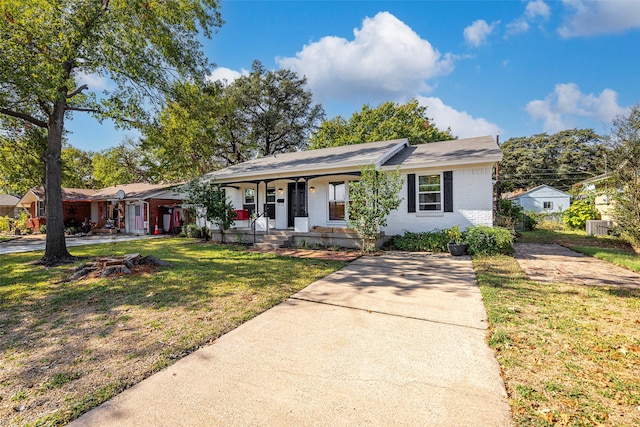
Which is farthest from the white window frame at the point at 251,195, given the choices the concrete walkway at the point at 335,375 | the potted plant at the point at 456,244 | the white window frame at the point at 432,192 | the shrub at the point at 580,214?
the shrub at the point at 580,214

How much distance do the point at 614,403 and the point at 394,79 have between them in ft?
54.8

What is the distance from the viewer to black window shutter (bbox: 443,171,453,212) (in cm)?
1052

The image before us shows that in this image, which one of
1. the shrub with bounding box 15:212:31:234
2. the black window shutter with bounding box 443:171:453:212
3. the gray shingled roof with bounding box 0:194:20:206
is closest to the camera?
the black window shutter with bounding box 443:171:453:212

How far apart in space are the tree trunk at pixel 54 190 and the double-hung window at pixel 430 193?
1225 cm

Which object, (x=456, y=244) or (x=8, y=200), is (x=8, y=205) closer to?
(x=8, y=200)

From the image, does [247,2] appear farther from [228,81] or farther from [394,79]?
[228,81]

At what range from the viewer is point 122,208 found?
71.7ft

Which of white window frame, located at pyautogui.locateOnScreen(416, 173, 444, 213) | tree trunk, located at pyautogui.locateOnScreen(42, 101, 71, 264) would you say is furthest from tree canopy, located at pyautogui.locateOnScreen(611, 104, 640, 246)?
tree trunk, located at pyautogui.locateOnScreen(42, 101, 71, 264)

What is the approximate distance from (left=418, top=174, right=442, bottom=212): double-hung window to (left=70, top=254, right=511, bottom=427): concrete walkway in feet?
22.1

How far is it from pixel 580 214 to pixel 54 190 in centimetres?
2560

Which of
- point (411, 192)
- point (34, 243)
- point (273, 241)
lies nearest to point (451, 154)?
point (411, 192)

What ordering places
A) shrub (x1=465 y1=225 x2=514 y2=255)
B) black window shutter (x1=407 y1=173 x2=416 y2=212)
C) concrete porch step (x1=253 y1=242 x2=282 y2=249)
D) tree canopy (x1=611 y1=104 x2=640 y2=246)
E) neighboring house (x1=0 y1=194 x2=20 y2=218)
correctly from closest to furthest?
shrub (x1=465 y1=225 x2=514 y2=255), tree canopy (x1=611 y1=104 x2=640 y2=246), black window shutter (x1=407 y1=173 x2=416 y2=212), concrete porch step (x1=253 y1=242 x2=282 y2=249), neighboring house (x1=0 y1=194 x2=20 y2=218)

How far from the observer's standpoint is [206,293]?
5352 mm

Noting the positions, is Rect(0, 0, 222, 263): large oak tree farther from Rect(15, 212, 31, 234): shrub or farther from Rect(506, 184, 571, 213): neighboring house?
Rect(506, 184, 571, 213): neighboring house
